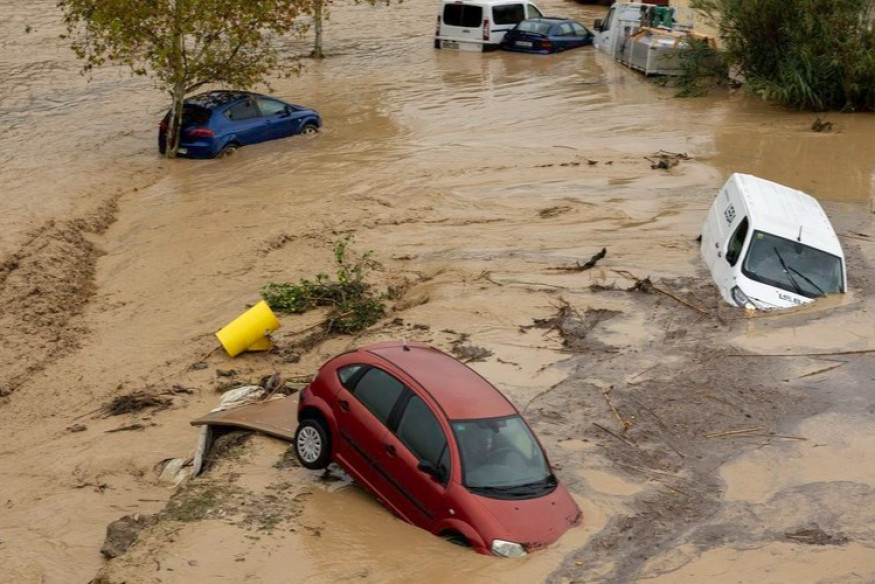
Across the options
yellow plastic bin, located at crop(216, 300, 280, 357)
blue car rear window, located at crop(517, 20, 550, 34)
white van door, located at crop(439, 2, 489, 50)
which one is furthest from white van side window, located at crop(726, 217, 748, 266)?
white van door, located at crop(439, 2, 489, 50)

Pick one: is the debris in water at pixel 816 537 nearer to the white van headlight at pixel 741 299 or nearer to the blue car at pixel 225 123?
the white van headlight at pixel 741 299

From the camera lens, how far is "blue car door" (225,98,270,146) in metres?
22.8

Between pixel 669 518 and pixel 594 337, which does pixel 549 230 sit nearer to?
pixel 594 337

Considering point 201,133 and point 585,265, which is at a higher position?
point 201,133

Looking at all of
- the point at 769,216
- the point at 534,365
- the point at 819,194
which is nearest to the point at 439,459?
the point at 534,365

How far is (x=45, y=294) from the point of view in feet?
52.1

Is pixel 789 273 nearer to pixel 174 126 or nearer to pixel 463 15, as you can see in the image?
pixel 174 126

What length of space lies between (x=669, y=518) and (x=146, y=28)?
15309mm

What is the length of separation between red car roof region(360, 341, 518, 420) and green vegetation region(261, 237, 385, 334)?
13.9 feet

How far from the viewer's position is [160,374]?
13.7 m

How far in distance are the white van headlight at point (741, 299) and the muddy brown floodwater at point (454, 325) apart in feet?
0.86

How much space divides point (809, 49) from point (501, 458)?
1903cm

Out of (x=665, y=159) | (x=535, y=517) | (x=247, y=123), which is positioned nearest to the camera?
(x=535, y=517)

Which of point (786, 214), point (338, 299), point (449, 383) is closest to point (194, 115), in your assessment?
point (338, 299)
